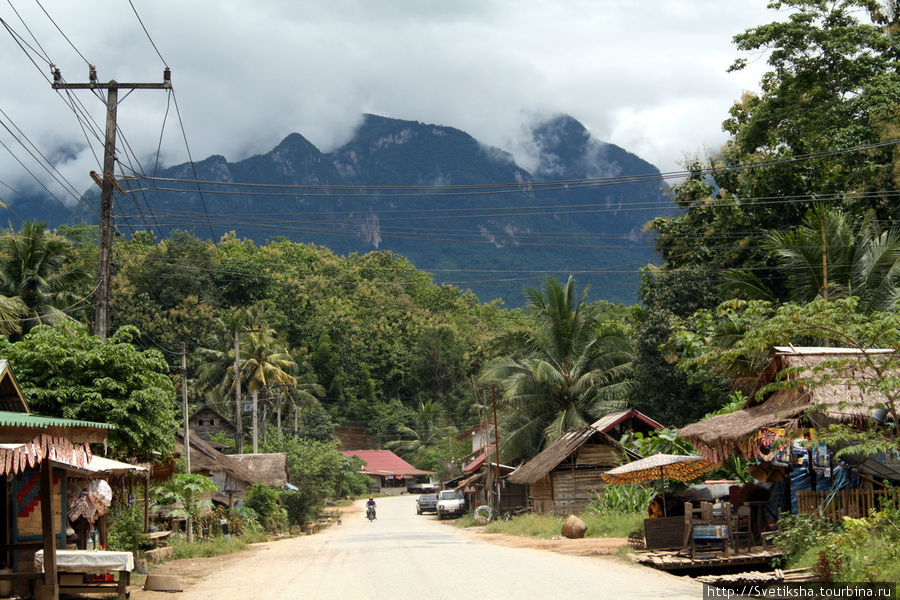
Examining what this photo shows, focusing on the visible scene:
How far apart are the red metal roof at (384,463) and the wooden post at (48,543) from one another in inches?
2720

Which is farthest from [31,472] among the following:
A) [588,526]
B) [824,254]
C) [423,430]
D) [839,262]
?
[423,430]

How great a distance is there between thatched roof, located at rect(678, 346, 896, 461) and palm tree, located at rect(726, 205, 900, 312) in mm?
9569

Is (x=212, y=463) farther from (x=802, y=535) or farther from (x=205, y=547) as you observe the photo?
(x=802, y=535)

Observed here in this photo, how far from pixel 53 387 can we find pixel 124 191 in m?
4.98

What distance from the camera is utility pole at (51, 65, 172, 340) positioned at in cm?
1877

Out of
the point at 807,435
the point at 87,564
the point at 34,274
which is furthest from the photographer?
the point at 34,274

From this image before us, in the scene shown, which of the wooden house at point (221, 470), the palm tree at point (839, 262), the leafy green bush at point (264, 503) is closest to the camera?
the palm tree at point (839, 262)

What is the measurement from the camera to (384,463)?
82938mm

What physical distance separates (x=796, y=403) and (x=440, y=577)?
6.87 m

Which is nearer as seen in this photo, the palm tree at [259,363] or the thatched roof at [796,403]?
the thatched roof at [796,403]

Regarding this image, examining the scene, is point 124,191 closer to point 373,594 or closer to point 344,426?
point 373,594

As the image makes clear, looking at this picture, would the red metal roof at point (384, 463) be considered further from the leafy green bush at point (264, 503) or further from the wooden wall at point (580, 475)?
the wooden wall at point (580, 475)

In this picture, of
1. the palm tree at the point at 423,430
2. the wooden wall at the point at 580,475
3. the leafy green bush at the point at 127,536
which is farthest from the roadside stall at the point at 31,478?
the palm tree at the point at 423,430

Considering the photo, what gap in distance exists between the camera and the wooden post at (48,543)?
1162 centimetres
